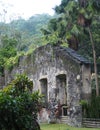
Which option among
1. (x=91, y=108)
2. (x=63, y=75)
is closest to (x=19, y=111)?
(x=91, y=108)

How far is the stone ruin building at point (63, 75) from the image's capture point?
41.0 ft

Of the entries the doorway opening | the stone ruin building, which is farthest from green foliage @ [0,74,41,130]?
the doorway opening

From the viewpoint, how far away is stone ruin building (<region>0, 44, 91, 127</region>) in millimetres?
12484

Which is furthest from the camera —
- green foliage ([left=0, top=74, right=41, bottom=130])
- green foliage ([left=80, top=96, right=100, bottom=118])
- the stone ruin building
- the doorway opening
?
the doorway opening

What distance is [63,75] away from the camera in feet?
44.8

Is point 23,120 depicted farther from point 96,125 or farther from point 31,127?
point 96,125

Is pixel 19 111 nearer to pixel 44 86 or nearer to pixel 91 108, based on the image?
pixel 91 108

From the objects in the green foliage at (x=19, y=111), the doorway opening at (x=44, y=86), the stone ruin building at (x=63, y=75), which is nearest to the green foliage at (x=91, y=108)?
the stone ruin building at (x=63, y=75)

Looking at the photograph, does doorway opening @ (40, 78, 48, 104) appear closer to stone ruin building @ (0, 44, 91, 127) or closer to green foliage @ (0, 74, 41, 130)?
stone ruin building @ (0, 44, 91, 127)

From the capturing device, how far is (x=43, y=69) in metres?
14.7

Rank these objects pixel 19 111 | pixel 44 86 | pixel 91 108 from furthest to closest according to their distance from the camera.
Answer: pixel 44 86
pixel 91 108
pixel 19 111

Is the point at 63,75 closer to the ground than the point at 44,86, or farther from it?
farther from it

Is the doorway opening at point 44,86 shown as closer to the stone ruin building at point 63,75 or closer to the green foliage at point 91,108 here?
the stone ruin building at point 63,75

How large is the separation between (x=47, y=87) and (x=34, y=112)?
878cm
